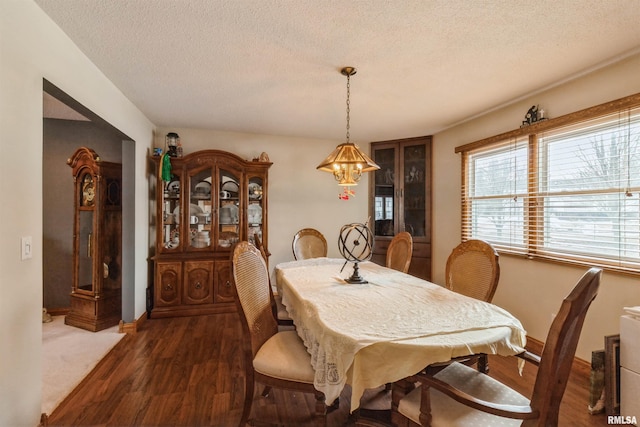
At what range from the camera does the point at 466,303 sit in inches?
67.4

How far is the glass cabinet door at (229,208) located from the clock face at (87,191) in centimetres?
134

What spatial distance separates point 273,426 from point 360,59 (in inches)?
93.5

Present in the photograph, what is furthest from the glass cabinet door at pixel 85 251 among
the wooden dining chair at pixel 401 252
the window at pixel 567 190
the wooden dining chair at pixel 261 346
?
the window at pixel 567 190

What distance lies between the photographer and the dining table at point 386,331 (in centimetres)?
119

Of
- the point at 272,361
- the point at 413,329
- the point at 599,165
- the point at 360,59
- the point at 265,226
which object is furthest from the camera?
the point at 265,226

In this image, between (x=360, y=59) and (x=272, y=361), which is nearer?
(x=272, y=361)

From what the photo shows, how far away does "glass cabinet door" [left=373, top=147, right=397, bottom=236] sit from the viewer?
14.8ft

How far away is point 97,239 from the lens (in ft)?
10.5

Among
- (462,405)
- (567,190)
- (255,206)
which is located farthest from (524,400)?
(255,206)

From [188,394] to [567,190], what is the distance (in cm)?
333

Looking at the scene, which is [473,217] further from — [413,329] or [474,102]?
[413,329]

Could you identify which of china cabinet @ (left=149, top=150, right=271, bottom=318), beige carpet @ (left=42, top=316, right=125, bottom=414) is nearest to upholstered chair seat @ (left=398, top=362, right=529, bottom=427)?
beige carpet @ (left=42, top=316, right=125, bottom=414)

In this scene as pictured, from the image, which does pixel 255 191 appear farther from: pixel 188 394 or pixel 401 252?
pixel 188 394

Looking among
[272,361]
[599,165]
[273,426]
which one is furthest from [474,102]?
[273,426]
